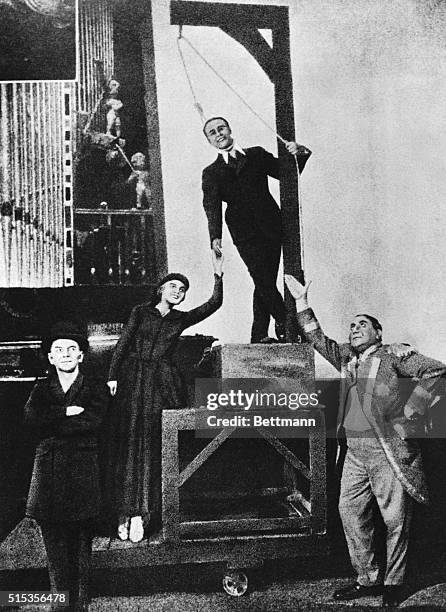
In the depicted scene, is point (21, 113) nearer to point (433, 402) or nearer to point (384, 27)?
point (384, 27)

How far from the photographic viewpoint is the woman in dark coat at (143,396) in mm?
2908

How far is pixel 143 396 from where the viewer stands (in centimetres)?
296

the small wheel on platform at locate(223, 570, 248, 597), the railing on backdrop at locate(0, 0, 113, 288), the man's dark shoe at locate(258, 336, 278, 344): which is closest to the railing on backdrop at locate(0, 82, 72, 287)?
the railing on backdrop at locate(0, 0, 113, 288)

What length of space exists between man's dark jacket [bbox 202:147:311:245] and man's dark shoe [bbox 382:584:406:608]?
6.05ft

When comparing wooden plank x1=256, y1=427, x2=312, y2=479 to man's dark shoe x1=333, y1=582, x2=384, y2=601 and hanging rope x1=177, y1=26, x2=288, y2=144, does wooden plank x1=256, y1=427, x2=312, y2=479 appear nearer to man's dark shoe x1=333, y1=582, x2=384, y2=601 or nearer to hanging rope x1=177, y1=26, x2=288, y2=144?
man's dark shoe x1=333, y1=582, x2=384, y2=601

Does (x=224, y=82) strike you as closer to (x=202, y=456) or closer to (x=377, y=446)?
(x=202, y=456)

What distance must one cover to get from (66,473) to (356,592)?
1.53 m

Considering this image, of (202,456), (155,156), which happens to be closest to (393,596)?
(202,456)

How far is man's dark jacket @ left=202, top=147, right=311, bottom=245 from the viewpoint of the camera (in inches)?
123

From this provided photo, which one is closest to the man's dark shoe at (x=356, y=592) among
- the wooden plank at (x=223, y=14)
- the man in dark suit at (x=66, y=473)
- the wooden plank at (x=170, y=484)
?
the wooden plank at (x=170, y=484)

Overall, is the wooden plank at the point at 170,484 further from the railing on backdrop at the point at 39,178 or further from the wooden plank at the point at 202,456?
the railing on backdrop at the point at 39,178

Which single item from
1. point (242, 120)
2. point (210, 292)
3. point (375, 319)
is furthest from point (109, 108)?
point (375, 319)

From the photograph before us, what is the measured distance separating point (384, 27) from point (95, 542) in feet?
10.2

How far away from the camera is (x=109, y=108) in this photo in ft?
10.0
